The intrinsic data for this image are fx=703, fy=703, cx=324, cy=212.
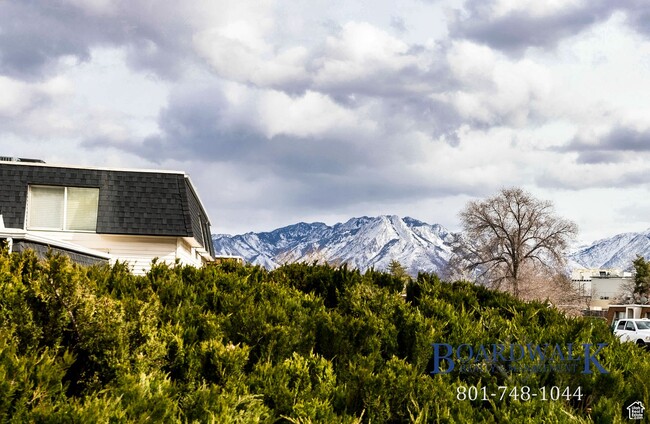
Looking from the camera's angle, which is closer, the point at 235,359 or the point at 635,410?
the point at 235,359

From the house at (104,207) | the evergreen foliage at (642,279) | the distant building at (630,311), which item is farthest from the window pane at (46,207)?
the evergreen foliage at (642,279)

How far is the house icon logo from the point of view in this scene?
5.08 m

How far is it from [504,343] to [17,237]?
45.2 ft

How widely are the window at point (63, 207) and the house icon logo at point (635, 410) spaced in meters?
24.8

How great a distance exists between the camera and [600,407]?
4.90m

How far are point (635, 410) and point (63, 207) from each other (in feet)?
84.1

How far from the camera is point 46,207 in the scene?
2734 centimetres

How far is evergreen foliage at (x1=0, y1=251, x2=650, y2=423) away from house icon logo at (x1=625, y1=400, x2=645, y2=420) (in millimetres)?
101

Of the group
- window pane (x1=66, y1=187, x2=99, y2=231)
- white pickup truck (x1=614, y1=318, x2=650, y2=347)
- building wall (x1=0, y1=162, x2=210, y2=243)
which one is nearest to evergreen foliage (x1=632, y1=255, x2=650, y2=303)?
A: white pickup truck (x1=614, y1=318, x2=650, y2=347)

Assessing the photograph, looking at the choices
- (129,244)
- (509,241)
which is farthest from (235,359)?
(509,241)

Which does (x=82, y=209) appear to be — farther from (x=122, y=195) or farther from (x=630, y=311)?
(x=630, y=311)

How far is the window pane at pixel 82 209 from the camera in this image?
2744 centimetres

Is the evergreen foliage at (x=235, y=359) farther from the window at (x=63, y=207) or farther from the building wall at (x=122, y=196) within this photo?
the window at (x=63, y=207)

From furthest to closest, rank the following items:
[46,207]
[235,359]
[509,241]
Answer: [509,241]
[46,207]
[235,359]
